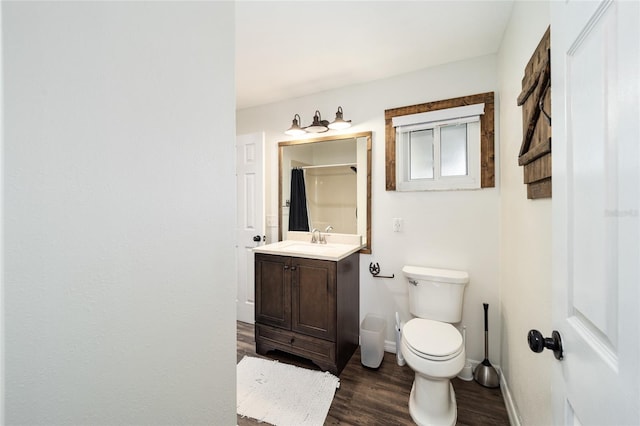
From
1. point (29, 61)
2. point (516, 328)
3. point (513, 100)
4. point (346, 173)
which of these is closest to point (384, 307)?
point (516, 328)

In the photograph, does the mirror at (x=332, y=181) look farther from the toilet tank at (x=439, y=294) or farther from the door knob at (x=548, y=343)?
the door knob at (x=548, y=343)

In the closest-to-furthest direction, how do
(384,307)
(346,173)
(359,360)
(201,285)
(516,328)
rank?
(201,285), (516,328), (359,360), (384,307), (346,173)

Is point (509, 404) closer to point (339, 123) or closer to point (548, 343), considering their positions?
point (548, 343)

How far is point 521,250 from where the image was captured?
1.45 metres

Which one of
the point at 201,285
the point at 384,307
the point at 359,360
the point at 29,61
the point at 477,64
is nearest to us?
the point at 29,61

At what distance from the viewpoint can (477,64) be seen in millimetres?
2033

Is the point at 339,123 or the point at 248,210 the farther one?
the point at 248,210

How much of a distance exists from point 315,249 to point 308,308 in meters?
0.51

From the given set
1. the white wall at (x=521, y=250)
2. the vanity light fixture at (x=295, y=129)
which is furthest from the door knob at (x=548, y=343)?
the vanity light fixture at (x=295, y=129)

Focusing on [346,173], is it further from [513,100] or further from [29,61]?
[29,61]

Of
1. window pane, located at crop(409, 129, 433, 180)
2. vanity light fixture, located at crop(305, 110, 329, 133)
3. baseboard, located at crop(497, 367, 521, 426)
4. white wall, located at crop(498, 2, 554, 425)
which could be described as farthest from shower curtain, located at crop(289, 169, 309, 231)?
baseboard, located at crop(497, 367, 521, 426)

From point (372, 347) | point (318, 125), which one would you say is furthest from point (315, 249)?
point (318, 125)

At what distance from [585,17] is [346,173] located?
6.57ft

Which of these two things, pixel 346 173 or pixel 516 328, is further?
pixel 346 173
